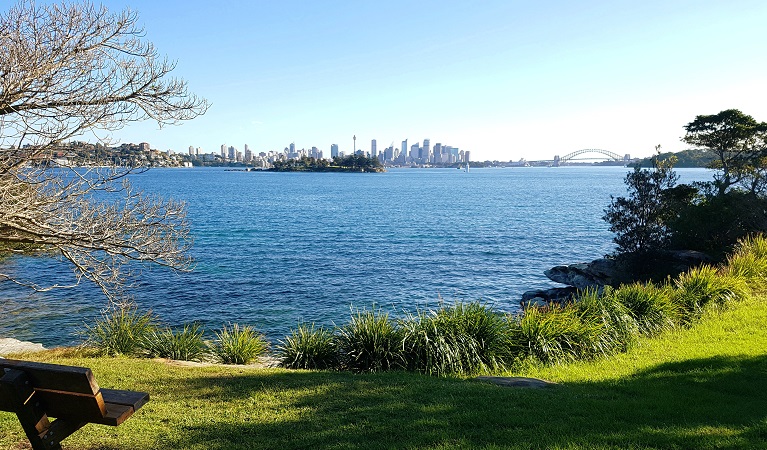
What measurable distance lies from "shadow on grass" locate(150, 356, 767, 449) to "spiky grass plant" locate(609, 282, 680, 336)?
3382mm

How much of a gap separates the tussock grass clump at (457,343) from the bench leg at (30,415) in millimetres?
5374

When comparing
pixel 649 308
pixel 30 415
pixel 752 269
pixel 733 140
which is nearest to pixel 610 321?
pixel 649 308

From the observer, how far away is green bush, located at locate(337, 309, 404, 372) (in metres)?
8.55

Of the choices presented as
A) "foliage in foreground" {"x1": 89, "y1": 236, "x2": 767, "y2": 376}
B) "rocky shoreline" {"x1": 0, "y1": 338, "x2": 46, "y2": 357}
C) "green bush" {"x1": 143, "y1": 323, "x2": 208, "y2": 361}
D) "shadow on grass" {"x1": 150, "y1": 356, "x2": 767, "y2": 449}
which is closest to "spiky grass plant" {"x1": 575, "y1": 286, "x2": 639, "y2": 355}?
"foliage in foreground" {"x1": 89, "y1": 236, "x2": 767, "y2": 376}

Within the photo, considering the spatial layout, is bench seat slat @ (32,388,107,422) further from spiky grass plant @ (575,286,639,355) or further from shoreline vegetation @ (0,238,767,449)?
spiky grass plant @ (575,286,639,355)

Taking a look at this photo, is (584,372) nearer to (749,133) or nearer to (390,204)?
(749,133)

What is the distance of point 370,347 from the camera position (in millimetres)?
8773

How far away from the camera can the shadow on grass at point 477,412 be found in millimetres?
4852

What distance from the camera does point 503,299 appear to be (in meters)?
21.7

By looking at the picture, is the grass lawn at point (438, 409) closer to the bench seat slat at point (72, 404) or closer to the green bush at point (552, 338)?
the green bush at point (552, 338)

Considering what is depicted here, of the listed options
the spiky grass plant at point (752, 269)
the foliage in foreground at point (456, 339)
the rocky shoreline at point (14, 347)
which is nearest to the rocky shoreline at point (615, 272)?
the spiky grass plant at point (752, 269)

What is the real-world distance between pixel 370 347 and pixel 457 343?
1.48 metres

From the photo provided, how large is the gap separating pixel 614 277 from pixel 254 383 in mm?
19974

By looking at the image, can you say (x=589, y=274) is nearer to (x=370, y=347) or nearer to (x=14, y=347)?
(x=370, y=347)
